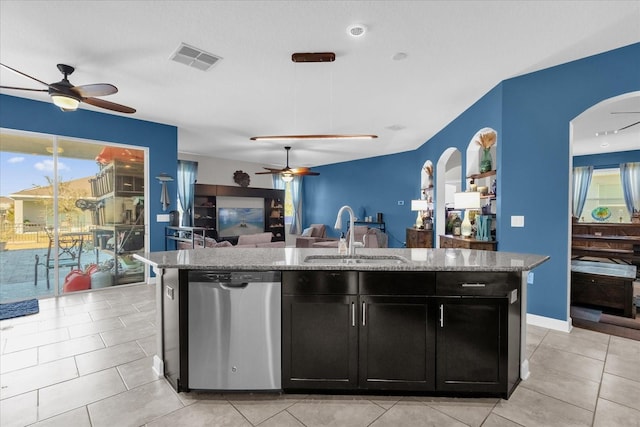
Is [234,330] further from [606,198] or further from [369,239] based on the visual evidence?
[606,198]

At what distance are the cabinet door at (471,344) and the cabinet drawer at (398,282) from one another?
0.14m

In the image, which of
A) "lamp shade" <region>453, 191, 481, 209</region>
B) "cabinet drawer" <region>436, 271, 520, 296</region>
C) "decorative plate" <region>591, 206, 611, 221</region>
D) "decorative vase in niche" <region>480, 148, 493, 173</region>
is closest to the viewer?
"cabinet drawer" <region>436, 271, 520, 296</region>

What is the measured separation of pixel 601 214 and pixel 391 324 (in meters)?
8.94

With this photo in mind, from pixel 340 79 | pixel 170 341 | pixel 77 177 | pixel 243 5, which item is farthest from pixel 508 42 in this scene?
pixel 77 177

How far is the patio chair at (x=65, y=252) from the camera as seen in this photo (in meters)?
4.44

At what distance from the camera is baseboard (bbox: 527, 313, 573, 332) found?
323 cm

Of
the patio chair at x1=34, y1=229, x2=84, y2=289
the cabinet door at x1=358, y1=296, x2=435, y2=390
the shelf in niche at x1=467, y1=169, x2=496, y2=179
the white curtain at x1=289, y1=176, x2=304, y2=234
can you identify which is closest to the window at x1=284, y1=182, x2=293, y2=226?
the white curtain at x1=289, y1=176, x2=304, y2=234

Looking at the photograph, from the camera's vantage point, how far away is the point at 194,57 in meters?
3.06

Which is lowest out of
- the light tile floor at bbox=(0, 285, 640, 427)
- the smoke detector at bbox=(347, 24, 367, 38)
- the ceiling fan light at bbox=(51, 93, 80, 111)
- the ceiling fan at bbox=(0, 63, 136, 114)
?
the light tile floor at bbox=(0, 285, 640, 427)

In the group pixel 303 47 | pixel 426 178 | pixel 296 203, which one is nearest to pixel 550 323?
pixel 303 47

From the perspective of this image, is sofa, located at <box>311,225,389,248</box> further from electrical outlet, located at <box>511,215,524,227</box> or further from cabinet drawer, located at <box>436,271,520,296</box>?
cabinet drawer, located at <box>436,271,520,296</box>

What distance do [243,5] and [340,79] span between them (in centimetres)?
154

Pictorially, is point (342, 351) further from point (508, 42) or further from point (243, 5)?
point (508, 42)

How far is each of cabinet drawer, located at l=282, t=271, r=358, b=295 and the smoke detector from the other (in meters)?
2.04
